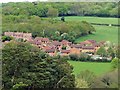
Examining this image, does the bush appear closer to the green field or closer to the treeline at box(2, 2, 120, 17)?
the green field

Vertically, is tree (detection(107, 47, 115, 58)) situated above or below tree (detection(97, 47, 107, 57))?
above

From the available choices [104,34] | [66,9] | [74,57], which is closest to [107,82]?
[74,57]

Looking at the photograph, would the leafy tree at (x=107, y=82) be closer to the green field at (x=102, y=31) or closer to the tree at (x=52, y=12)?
the green field at (x=102, y=31)

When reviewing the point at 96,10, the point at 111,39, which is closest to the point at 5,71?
the point at 111,39

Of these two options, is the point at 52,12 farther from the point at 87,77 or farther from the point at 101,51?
the point at 87,77

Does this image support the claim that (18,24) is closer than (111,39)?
No

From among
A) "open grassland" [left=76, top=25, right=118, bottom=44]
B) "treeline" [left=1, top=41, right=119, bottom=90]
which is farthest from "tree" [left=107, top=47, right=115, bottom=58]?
"treeline" [left=1, top=41, right=119, bottom=90]

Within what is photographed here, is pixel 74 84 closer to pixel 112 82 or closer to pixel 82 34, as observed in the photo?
pixel 112 82
